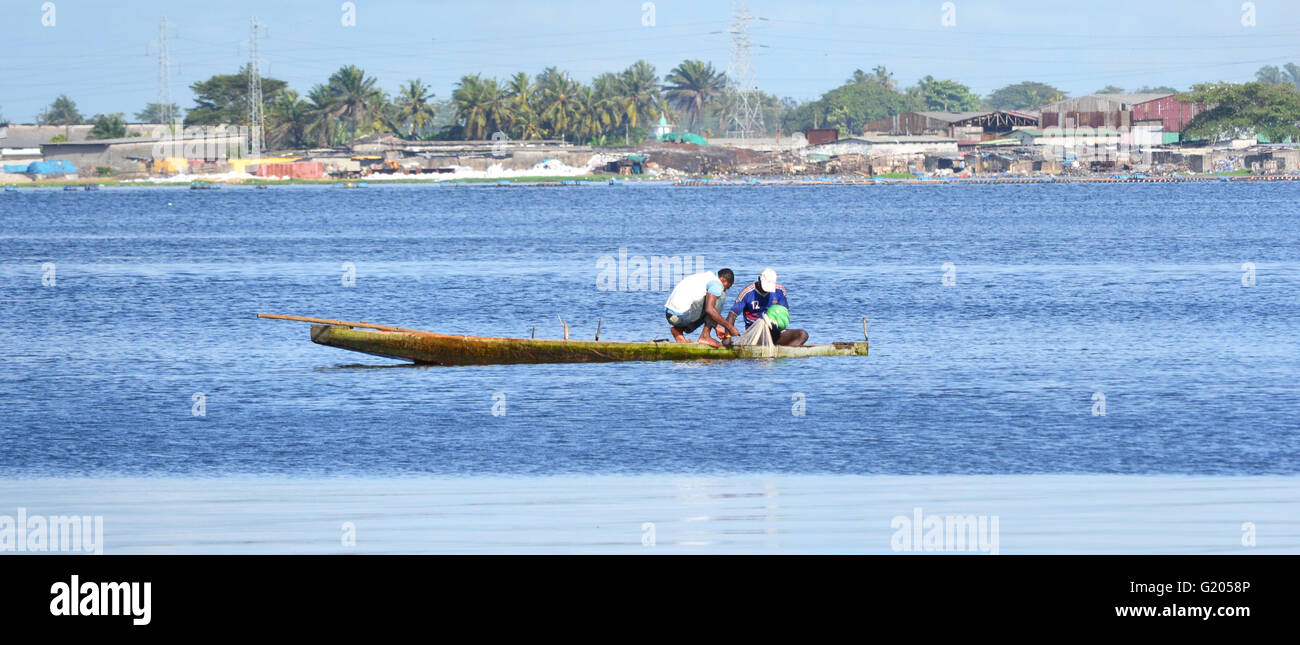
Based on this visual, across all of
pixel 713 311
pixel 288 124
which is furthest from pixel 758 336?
pixel 288 124

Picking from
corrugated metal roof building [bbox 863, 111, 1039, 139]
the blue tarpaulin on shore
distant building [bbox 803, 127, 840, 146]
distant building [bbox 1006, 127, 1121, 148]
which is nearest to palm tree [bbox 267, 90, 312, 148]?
the blue tarpaulin on shore

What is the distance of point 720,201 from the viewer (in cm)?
12175

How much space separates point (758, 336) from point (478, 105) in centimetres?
15598

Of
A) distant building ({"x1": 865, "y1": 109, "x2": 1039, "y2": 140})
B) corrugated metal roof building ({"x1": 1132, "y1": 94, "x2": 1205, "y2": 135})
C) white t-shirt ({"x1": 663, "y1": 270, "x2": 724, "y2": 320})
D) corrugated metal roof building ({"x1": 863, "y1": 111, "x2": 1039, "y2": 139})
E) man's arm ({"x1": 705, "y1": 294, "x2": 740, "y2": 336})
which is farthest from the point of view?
corrugated metal roof building ({"x1": 863, "y1": 111, "x2": 1039, "y2": 139})

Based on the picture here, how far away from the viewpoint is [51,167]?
16262 centimetres

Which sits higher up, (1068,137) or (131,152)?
(1068,137)

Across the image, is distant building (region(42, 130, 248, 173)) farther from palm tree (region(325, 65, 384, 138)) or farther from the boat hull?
the boat hull

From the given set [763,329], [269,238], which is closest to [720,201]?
[269,238]

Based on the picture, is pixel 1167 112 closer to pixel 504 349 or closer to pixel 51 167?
pixel 51 167

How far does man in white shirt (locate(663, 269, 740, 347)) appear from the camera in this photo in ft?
74.0

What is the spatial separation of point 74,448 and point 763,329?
10069mm

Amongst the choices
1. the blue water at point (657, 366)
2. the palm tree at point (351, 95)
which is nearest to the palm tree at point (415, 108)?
the palm tree at point (351, 95)

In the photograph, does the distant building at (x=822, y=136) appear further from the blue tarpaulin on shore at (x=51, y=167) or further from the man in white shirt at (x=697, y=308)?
the man in white shirt at (x=697, y=308)
